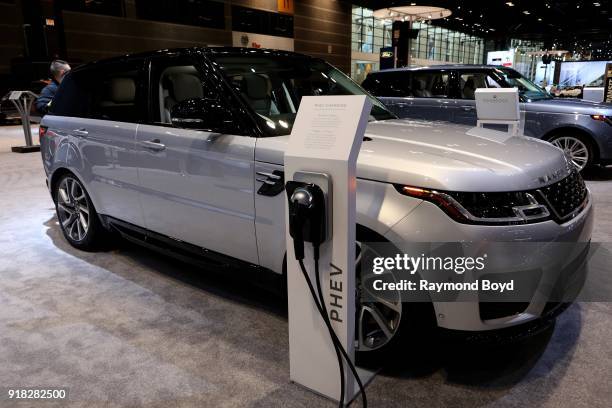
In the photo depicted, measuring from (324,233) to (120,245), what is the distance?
111 inches

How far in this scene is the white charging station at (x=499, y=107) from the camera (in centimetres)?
452

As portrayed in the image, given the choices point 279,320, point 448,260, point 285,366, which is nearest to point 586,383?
point 448,260

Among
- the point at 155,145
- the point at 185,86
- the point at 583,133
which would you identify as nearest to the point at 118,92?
the point at 185,86

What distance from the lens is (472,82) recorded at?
274 inches

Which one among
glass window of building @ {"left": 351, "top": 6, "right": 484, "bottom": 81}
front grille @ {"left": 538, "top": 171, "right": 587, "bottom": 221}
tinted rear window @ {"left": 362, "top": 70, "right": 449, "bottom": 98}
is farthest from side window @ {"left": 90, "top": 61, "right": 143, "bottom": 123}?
glass window of building @ {"left": 351, "top": 6, "right": 484, "bottom": 81}

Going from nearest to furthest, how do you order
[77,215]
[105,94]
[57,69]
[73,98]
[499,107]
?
[105,94] < [73,98] < [77,215] < [499,107] < [57,69]

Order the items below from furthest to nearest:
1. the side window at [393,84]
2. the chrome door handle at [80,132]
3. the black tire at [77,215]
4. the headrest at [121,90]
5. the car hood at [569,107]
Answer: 1. the side window at [393,84]
2. the car hood at [569,107]
3. the black tire at [77,215]
4. the chrome door handle at [80,132]
5. the headrest at [121,90]

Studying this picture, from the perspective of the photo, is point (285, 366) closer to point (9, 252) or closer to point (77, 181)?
point (77, 181)

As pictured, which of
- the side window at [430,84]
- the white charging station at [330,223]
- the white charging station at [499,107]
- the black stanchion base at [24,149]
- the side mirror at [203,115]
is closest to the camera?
the white charging station at [330,223]

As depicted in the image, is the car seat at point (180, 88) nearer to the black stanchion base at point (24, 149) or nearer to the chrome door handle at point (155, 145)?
the chrome door handle at point (155, 145)

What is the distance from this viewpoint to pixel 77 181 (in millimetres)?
3768

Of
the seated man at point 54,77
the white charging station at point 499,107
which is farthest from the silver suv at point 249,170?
the seated man at point 54,77

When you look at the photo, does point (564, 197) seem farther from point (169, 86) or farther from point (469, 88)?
point (469, 88)

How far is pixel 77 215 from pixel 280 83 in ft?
6.95
